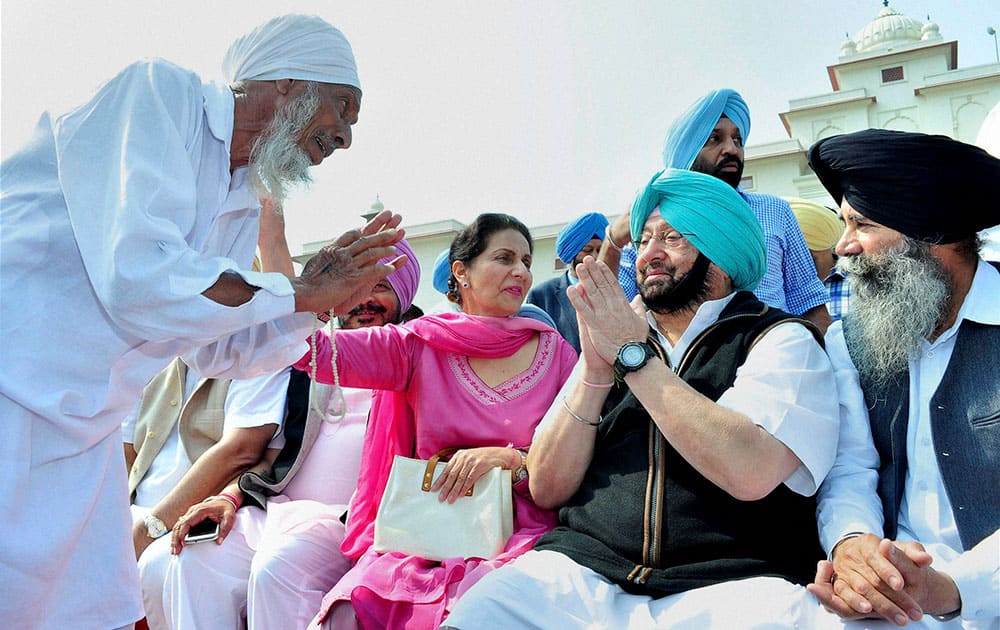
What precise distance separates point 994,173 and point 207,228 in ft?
8.23

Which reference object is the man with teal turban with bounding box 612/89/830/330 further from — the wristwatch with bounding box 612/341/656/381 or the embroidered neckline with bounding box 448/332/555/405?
the wristwatch with bounding box 612/341/656/381

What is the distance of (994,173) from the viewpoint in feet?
8.85

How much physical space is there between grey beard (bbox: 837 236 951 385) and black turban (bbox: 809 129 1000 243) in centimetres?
9

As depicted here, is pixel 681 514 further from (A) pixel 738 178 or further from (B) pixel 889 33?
(B) pixel 889 33

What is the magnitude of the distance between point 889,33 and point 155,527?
4090cm

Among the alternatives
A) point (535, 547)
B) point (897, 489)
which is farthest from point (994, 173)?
point (535, 547)

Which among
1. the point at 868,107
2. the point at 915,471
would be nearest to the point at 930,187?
the point at 915,471

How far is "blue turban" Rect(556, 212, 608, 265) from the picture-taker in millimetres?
5336

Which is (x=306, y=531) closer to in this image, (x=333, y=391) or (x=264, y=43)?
(x=333, y=391)

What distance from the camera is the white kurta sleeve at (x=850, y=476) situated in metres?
2.43

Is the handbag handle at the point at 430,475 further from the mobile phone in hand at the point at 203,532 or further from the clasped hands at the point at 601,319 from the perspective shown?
the mobile phone in hand at the point at 203,532

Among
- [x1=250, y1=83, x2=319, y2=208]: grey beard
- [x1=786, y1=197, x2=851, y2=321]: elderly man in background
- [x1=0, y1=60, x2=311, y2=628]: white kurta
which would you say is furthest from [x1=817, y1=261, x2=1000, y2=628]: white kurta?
[x1=786, y1=197, x2=851, y2=321]: elderly man in background

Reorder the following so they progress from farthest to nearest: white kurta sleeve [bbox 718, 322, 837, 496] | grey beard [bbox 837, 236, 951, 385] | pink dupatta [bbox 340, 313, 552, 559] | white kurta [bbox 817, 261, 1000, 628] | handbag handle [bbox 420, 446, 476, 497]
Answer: pink dupatta [bbox 340, 313, 552, 559] → handbag handle [bbox 420, 446, 476, 497] → grey beard [bbox 837, 236, 951, 385] → white kurta sleeve [bbox 718, 322, 837, 496] → white kurta [bbox 817, 261, 1000, 628]

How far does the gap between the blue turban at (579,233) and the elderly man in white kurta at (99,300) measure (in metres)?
2.89
